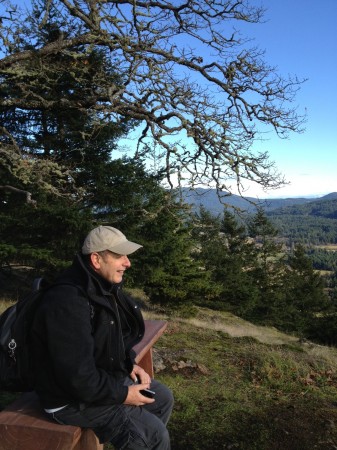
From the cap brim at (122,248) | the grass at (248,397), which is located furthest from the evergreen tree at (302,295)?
the cap brim at (122,248)

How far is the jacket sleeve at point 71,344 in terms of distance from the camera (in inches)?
79.9

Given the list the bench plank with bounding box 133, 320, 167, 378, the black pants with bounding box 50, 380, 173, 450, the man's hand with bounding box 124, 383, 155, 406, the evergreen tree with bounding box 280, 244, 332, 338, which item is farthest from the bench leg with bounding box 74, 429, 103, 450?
the evergreen tree with bounding box 280, 244, 332, 338

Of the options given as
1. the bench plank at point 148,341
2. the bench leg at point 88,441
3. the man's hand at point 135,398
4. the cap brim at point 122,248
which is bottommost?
the bench leg at point 88,441

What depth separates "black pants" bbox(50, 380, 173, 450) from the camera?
2.19 metres

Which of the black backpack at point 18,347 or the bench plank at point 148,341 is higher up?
the black backpack at point 18,347

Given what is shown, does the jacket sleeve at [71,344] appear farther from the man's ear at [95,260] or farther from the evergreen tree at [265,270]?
the evergreen tree at [265,270]

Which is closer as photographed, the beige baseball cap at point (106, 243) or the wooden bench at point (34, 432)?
the wooden bench at point (34, 432)

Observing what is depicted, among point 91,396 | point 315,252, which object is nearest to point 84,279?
point 91,396

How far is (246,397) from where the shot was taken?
4176 millimetres

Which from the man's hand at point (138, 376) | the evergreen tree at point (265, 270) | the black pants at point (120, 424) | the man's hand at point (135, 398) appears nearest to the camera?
the black pants at point (120, 424)

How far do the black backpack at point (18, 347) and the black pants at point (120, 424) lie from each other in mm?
275

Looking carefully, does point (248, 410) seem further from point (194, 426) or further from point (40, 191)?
point (40, 191)

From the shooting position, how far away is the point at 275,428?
341 cm

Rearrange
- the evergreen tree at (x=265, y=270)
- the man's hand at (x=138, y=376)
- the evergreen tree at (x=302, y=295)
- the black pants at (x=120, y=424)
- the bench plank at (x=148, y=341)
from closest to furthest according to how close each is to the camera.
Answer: the black pants at (x=120, y=424) < the man's hand at (x=138, y=376) < the bench plank at (x=148, y=341) < the evergreen tree at (x=265, y=270) < the evergreen tree at (x=302, y=295)
